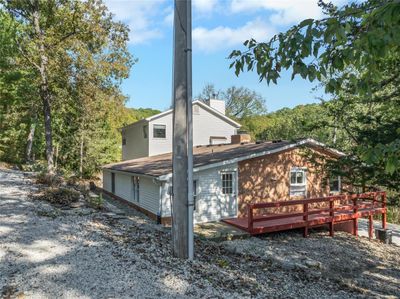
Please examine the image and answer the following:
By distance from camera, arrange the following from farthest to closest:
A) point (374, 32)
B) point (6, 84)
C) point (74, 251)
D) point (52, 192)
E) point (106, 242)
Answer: point (6, 84), point (52, 192), point (106, 242), point (74, 251), point (374, 32)

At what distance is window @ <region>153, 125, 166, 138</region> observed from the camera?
21984mm

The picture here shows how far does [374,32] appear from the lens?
220 centimetres

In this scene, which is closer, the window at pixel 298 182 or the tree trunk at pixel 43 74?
the window at pixel 298 182

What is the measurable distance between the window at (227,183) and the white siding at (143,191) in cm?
284

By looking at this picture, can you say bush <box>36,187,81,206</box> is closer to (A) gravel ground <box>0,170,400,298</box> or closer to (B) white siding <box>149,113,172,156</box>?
(A) gravel ground <box>0,170,400,298</box>

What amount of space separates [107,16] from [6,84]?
50.2 feet

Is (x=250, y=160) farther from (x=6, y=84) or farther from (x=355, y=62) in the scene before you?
(x=6, y=84)

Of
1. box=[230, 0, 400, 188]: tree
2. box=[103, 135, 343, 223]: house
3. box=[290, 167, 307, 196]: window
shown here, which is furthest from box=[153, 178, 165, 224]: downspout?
box=[230, 0, 400, 188]: tree

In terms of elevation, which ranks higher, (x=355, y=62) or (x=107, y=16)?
(x=107, y=16)

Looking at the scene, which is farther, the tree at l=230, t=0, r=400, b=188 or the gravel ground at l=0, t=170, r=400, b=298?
the gravel ground at l=0, t=170, r=400, b=298

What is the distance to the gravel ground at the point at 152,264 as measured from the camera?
4484 millimetres

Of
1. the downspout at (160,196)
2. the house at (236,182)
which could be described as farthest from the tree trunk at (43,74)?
the downspout at (160,196)

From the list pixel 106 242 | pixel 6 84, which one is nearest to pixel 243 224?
pixel 106 242

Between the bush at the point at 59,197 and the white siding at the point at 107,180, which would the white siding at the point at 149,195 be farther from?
the white siding at the point at 107,180
